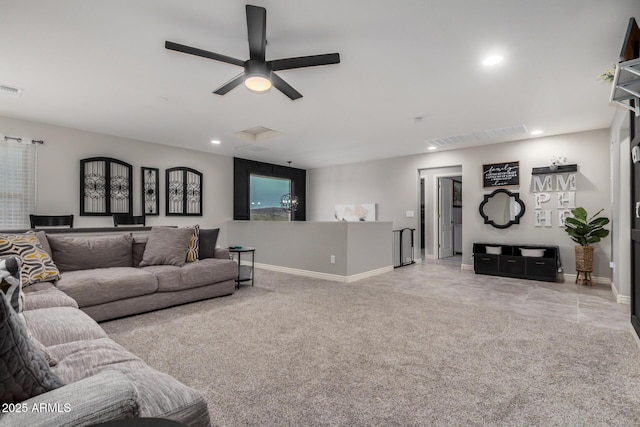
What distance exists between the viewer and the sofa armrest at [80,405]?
0.74m

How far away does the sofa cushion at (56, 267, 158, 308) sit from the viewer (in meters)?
2.85

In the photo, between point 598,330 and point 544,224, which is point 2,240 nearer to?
point 598,330

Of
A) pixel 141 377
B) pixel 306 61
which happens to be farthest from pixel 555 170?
pixel 141 377

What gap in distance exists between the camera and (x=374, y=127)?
16.8ft

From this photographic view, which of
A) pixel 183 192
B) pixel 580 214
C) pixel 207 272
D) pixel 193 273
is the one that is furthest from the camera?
pixel 183 192

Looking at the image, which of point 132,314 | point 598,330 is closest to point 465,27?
point 598,330

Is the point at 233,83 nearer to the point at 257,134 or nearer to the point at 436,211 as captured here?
the point at 257,134

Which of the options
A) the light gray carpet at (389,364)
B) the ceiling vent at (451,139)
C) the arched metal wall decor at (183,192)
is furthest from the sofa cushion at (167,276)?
the ceiling vent at (451,139)

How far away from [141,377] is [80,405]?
1.53ft

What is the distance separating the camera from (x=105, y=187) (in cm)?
554

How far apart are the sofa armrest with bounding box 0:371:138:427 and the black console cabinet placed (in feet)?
19.5

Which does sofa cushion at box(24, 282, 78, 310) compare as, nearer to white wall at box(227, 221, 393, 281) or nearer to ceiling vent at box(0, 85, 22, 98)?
ceiling vent at box(0, 85, 22, 98)

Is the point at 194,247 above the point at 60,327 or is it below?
above

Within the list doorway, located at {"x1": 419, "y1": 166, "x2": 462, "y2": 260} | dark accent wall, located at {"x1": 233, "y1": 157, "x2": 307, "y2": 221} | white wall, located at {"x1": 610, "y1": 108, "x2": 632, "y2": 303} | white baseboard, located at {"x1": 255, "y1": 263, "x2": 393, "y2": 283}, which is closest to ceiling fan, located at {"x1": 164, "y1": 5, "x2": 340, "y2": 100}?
white baseboard, located at {"x1": 255, "y1": 263, "x2": 393, "y2": 283}
